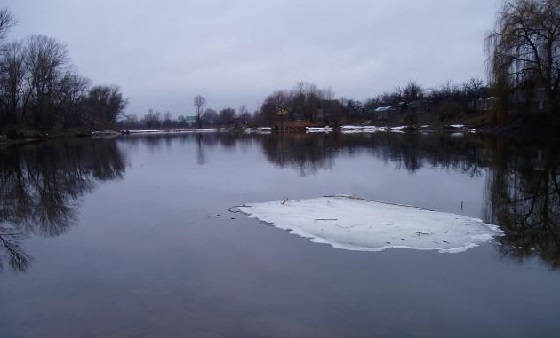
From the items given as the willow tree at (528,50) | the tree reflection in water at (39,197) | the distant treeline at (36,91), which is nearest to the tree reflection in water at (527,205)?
the tree reflection in water at (39,197)

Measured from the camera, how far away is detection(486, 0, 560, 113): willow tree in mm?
28141


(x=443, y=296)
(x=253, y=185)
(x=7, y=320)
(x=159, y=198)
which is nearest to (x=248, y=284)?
(x=443, y=296)

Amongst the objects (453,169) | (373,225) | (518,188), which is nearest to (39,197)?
(373,225)

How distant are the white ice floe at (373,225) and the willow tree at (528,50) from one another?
24778 mm

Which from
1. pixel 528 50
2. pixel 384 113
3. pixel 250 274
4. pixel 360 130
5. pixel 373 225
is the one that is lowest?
pixel 250 274

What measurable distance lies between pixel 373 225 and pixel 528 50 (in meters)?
27.4

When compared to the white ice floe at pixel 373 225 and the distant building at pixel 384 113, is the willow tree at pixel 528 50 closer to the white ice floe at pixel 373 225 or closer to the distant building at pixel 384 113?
the white ice floe at pixel 373 225

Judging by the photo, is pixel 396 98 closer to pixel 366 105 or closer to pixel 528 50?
pixel 366 105

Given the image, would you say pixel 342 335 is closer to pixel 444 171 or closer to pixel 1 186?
pixel 444 171

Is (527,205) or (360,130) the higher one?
(360,130)

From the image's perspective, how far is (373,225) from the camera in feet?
26.0

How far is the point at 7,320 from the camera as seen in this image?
464cm

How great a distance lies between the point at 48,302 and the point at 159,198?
6.79 metres

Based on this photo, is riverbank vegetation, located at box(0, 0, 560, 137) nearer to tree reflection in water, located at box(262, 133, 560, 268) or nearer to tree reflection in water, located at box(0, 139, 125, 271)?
tree reflection in water, located at box(262, 133, 560, 268)
